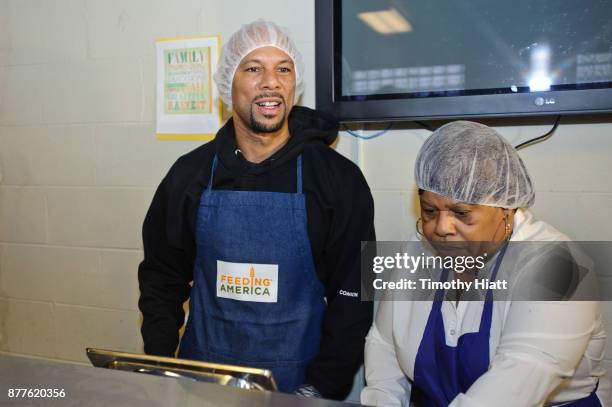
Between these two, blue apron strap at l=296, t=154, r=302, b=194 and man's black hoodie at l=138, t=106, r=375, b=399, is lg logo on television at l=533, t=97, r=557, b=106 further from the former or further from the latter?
blue apron strap at l=296, t=154, r=302, b=194

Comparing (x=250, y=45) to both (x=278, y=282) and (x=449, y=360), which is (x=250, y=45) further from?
(x=449, y=360)

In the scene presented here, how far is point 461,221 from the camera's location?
1.25 metres

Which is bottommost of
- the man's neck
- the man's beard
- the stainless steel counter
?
the stainless steel counter

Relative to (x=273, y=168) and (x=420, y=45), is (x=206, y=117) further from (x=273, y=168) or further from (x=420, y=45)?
(x=420, y=45)

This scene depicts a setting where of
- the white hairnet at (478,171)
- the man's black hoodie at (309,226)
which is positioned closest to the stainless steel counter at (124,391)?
the white hairnet at (478,171)

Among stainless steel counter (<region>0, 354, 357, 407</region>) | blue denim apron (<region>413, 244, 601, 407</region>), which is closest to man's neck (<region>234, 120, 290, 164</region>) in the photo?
blue denim apron (<region>413, 244, 601, 407</region>)

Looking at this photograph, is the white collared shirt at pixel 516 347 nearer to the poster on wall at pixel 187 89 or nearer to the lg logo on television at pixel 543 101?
the lg logo on television at pixel 543 101

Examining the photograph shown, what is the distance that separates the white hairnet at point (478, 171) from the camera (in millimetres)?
1232

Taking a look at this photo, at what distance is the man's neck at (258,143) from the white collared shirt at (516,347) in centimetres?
54

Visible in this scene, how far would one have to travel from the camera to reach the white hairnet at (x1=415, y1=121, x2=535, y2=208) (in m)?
1.23

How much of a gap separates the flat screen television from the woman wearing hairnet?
31 centimetres

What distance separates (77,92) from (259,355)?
4.06ft

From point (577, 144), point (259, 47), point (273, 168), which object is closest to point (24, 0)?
point (259, 47)

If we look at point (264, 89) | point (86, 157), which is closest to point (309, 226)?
point (264, 89)
